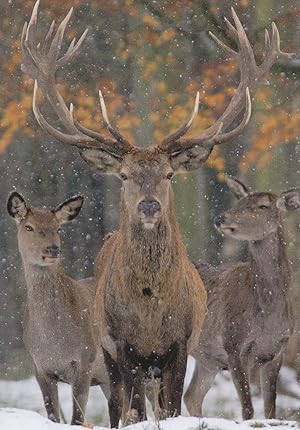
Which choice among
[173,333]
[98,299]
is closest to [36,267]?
[98,299]

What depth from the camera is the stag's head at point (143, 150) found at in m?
8.80

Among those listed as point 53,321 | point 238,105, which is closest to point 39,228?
point 53,321

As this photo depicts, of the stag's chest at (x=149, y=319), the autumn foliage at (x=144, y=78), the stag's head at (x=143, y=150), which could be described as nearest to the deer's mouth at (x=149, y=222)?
the stag's head at (x=143, y=150)

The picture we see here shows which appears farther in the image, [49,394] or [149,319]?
[49,394]

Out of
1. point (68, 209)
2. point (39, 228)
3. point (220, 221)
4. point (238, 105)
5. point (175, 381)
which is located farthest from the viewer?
point (68, 209)

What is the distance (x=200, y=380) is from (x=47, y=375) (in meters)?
2.19

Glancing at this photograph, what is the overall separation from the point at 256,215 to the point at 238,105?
3.71ft

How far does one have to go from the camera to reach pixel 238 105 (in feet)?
33.0

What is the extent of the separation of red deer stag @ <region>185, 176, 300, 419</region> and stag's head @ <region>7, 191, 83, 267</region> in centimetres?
129

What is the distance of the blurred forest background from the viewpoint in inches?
630

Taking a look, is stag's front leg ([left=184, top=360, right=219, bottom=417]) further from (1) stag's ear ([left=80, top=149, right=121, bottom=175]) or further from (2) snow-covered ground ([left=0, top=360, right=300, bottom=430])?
Result: (1) stag's ear ([left=80, top=149, right=121, bottom=175])

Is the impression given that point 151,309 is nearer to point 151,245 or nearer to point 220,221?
point 151,245

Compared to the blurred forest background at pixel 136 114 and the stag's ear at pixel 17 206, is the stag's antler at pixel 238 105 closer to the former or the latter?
the stag's ear at pixel 17 206

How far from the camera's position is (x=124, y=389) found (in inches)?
354
